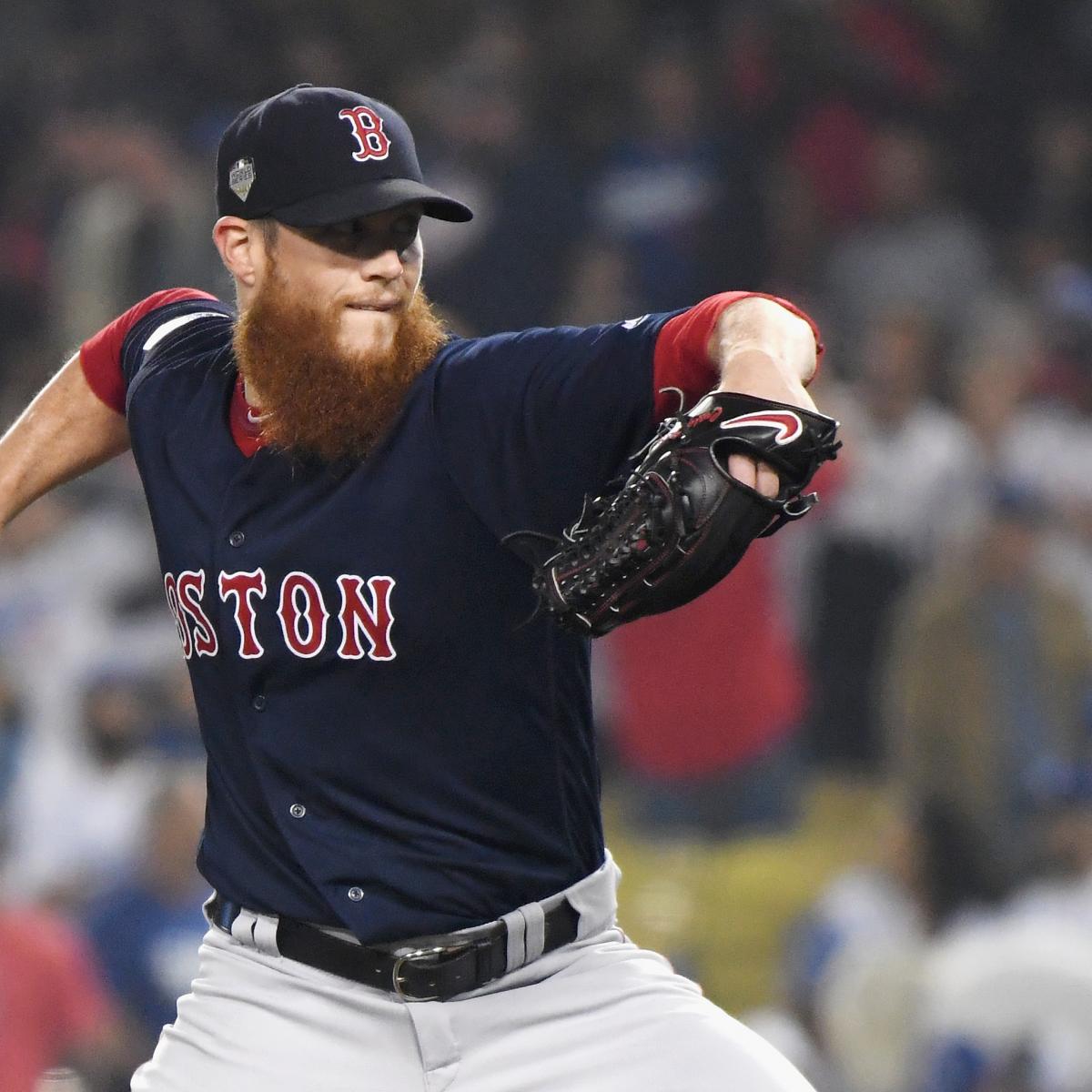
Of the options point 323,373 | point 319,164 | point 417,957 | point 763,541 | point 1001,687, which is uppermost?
point 763,541

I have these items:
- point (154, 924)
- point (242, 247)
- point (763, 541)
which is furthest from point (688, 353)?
point (154, 924)

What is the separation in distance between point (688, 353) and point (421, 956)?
0.78 metres

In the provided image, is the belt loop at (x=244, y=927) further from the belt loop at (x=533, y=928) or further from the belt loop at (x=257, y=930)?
the belt loop at (x=533, y=928)

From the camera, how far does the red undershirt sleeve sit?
181 cm

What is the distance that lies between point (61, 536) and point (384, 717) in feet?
13.7

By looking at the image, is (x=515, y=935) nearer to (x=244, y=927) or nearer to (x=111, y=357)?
(x=244, y=927)

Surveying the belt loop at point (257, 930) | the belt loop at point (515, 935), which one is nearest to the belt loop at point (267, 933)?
the belt loop at point (257, 930)

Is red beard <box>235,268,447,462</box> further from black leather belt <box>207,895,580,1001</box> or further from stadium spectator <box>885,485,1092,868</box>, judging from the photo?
stadium spectator <box>885,485,1092,868</box>

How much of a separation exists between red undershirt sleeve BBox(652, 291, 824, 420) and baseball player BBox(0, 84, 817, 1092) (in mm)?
66

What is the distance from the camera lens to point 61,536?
595 centimetres

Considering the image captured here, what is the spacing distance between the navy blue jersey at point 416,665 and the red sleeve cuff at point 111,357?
480mm

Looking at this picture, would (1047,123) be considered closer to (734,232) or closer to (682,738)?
(734,232)

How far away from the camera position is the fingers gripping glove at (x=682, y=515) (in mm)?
1629

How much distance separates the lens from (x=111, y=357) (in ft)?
8.36
